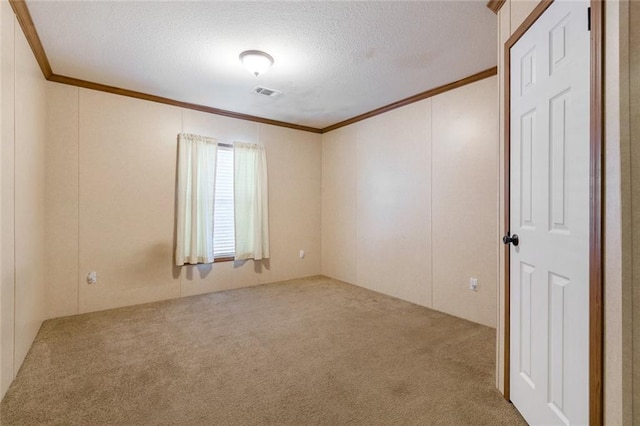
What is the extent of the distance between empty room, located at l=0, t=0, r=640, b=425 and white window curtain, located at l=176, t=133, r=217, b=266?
0.03m

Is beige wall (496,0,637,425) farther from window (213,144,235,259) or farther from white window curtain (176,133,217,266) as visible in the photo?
window (213,144,235,259)

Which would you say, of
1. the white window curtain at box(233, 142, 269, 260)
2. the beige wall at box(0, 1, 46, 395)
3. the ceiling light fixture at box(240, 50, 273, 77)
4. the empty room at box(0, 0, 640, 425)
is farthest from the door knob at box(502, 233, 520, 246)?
the white window curtain at box(233, 142, 269, 260)

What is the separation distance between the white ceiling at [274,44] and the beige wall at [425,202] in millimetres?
453

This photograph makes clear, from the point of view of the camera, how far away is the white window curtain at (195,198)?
3.96m

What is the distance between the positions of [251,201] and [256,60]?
222 centimetres

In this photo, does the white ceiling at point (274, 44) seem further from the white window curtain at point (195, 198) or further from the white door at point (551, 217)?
the white door at point (551, 217)

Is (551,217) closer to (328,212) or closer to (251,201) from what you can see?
(251,201)

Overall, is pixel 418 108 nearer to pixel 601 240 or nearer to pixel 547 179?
pixel 547 179

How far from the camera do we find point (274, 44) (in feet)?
8.58

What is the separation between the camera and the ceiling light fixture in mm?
2726

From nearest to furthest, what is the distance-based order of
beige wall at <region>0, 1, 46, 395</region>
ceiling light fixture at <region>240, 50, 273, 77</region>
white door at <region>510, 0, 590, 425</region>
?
white door at <region>510, 0, 590, 425</region>, beige wall at <region>0, 1, 46, 395</region>, ceiling light fixture at <region>240, 50, 273, 77</region>

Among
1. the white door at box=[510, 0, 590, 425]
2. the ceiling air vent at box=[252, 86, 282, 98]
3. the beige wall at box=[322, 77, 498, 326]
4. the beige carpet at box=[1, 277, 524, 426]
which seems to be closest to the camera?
the white door at box=[510, 0, 590, 425]

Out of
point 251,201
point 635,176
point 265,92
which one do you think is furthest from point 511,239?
point 251,201

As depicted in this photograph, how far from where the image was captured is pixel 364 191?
4594mm
